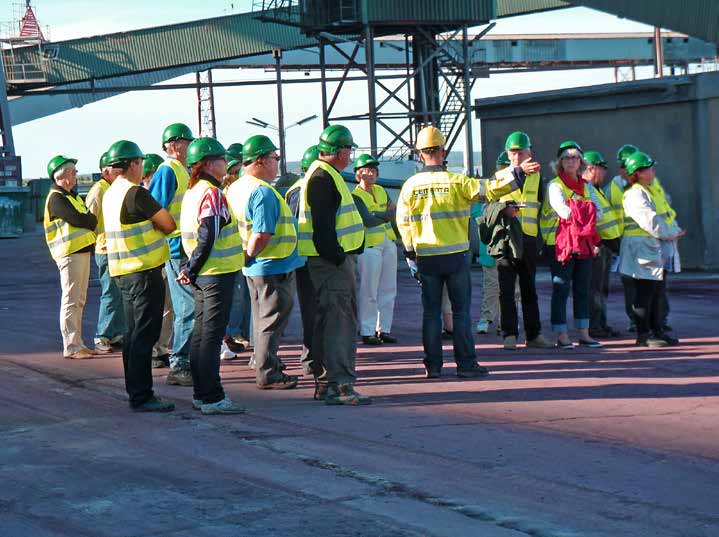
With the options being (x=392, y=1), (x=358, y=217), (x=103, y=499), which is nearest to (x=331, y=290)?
(x=358, y=217)

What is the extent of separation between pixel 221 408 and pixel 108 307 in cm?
399

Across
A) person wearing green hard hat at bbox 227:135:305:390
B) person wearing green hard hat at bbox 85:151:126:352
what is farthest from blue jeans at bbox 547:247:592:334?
person wearing green hard hat at bbox 85:151:126:352

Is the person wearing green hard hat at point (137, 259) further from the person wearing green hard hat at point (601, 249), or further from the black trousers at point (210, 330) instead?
the person wearing green hard hat at point (601, 249)

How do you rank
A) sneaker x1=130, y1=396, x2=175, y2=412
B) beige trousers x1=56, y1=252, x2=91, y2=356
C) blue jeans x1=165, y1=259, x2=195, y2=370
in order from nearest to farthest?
1. sneaker x1=130, y1=396, x2=175, y2=412
2. blue jeans x1=165, y1=259, x2=195, y2=370
3. beige trousers x1=56, y1=252, x2=91, y2=356

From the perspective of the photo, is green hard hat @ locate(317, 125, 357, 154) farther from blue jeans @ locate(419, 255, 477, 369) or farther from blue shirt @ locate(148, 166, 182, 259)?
blue shirt @ locate(148, 166, 182, 259)

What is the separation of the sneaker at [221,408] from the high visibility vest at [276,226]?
4.50 ft

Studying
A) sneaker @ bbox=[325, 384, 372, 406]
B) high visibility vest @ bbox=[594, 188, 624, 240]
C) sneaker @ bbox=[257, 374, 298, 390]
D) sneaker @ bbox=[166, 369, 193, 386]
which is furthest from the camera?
high visibility vest @ bbox=[594, 188, 624, 240]

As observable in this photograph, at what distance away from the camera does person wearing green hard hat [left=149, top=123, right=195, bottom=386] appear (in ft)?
32.4

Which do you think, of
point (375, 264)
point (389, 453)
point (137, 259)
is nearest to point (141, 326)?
point (137, 259)

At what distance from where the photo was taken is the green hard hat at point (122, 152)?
866 centimetres

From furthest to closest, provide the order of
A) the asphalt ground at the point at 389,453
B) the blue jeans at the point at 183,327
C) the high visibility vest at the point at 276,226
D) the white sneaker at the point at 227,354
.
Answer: the white sneaker at the point at 227,354 → the blue jeans at the point at 183,327 → the high visibility vest at the point at 276,226 → the asphalt ground at the point at 389,453

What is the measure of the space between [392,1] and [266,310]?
28.2 m

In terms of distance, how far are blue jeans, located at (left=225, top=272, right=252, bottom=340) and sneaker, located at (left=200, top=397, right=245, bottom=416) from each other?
372 cm

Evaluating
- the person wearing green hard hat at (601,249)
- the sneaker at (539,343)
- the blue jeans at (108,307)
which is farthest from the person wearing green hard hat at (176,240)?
the person wearing green hard hat at (601,249)
